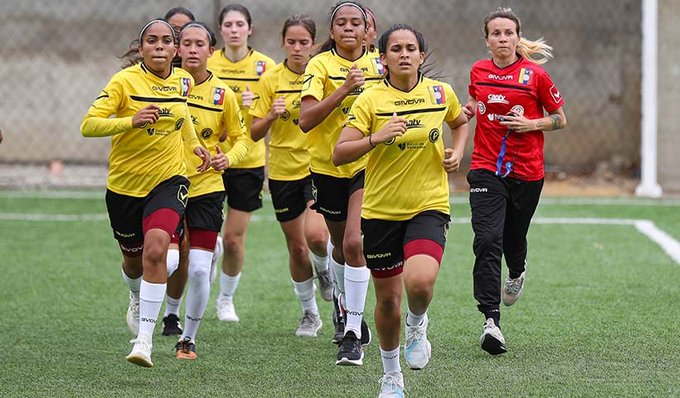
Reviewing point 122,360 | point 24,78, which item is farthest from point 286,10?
point 122,360

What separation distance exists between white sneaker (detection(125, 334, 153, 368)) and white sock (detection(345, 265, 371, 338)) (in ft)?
4.18

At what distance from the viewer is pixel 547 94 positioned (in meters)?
7.92

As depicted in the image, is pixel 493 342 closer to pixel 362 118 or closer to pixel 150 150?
pixel 362 118

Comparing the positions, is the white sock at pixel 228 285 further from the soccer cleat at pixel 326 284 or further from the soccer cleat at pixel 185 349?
the soccer cleat at pixel 185 349

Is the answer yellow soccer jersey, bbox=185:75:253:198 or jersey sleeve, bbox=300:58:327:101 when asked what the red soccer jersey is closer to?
jersey sleeve, bbox=300:58:327:101

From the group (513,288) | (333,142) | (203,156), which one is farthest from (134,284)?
(513,288)

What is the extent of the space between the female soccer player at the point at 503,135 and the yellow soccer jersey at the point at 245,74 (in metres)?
1.84

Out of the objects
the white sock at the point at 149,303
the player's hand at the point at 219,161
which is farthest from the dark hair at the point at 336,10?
the white sock at the point at 149,303

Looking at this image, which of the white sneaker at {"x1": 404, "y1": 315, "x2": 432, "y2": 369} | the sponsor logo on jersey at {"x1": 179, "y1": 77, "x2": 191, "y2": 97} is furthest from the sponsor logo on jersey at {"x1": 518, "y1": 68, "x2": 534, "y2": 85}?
the sponsor logo on jersey at {"x1": 179, "y1": 77, "x2": 191, "y2": 97}

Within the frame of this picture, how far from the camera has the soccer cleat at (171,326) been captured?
8.47 metres

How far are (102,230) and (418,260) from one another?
24.8 feet

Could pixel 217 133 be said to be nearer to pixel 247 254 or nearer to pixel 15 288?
pixel 15 288

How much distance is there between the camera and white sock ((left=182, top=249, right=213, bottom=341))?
7.76 m

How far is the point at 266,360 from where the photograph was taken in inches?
295
